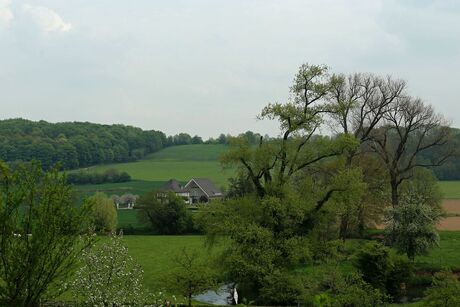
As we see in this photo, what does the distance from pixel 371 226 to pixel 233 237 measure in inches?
1273

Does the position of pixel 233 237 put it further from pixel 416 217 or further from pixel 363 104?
pixel 363 104

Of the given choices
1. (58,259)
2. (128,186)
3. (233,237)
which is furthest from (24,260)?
(128,186)

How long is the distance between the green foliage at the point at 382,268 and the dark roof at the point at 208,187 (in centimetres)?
8146

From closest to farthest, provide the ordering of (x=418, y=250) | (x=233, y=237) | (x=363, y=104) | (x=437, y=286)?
(x=437, y=286)
(x=233, y=237)
(x=418, y=250)
(x=363, y=104)

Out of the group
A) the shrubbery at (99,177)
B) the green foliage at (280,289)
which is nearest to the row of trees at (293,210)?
the green foliage at (280,289)

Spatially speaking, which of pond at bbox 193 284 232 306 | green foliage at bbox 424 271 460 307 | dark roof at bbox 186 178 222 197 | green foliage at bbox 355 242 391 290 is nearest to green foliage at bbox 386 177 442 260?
green foliage at bbox 355 242 391 290

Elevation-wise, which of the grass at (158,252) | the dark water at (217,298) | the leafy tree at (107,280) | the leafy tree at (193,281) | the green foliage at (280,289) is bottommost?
the dark water at (217,298)

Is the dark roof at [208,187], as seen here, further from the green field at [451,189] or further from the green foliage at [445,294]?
the green foliage at [445,294]

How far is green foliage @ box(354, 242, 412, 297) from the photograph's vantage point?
98.2 ft

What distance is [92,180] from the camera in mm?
112812

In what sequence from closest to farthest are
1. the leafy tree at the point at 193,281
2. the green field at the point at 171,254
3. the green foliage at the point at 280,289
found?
the leafy tree at the point at 193,281 < the green foliage at the point at 280,289 < the green field at the point at 171,254

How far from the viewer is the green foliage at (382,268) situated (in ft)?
98.2

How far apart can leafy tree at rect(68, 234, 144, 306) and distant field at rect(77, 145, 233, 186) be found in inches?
3531

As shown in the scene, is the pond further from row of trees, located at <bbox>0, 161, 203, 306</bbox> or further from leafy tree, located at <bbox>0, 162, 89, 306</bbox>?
leafy tree, located at <bbox>0, 162, 89, 306</bbox>
